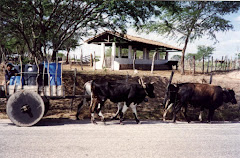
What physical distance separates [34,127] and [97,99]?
2.04 metres

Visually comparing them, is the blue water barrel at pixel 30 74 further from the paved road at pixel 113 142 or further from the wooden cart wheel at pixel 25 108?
the paved road at pixel 113 142

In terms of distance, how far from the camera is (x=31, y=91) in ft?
18.6

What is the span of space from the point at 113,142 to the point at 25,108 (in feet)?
8.70

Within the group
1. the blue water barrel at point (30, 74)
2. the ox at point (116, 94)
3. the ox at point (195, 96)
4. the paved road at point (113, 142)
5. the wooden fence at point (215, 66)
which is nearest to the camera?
the paved road at point (113, 142)

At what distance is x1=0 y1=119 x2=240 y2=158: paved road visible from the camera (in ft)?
12.5

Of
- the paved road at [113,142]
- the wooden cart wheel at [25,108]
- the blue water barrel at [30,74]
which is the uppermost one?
the blue water barrel at [30,74]

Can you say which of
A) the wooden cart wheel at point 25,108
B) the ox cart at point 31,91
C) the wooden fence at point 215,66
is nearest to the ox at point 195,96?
the ox cart at point 31,91

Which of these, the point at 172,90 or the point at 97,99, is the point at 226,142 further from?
the point at 97,99

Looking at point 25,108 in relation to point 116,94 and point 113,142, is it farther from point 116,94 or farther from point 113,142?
point 116,94

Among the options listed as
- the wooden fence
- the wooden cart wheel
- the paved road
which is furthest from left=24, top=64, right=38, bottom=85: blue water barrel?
the wooden fence

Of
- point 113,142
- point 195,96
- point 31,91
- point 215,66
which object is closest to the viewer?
point 113,142

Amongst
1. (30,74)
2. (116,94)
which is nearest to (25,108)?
(30,74)

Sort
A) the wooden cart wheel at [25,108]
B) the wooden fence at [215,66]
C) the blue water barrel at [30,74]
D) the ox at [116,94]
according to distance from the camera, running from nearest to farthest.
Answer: the wooden cart wheel at [25,108]
the blue water barrel at [30,74]
the ox at [116,94]
the wooden fence at [215,66]

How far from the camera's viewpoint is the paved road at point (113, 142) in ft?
12.5
